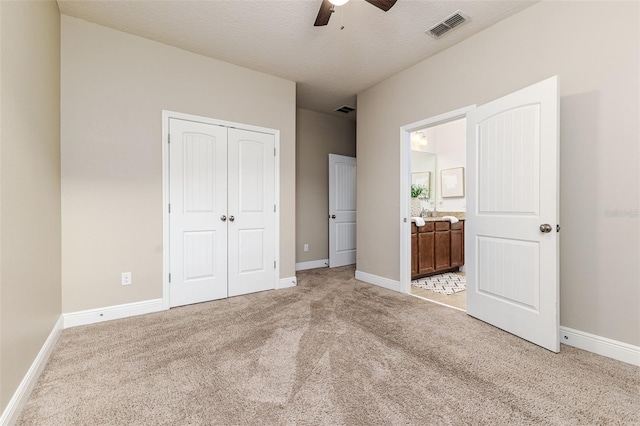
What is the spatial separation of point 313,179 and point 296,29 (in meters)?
2.61

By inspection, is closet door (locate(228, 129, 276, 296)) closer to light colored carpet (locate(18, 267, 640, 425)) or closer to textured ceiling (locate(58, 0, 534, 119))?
light colored carpet (locate(18, 267, 640, 425))

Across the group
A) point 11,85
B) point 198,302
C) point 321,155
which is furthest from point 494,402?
point 321,155

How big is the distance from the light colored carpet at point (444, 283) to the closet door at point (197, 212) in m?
2.68

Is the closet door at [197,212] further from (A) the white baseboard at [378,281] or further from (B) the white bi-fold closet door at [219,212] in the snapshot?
(A) the white baseboard at [378,281]

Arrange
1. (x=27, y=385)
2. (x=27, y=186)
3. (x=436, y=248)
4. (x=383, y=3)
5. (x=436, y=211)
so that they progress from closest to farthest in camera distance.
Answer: (x=27, y=385) < (x=27, y=186) < (x=383, y=3) < (x=436, y=248) < (x=436, y=211)

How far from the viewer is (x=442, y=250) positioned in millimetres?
4387

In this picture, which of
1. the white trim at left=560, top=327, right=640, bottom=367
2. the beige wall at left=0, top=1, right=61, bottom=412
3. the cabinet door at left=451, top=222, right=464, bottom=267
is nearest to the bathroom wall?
the cabinet door at left=451, top=222, right=464, bottom=267

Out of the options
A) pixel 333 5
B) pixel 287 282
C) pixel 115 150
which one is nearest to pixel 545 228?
pixel 333 5

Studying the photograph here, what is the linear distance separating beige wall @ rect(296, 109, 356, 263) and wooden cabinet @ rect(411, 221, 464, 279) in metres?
1.71

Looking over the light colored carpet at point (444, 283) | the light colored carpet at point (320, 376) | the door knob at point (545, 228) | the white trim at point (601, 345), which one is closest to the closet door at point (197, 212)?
the light colored carpet at point (320, 376)

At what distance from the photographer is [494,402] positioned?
4.90 ft

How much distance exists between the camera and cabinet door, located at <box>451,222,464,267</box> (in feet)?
14.9

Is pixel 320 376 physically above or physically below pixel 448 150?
below

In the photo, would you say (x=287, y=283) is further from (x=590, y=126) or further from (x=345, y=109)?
(x=590, y=126)
